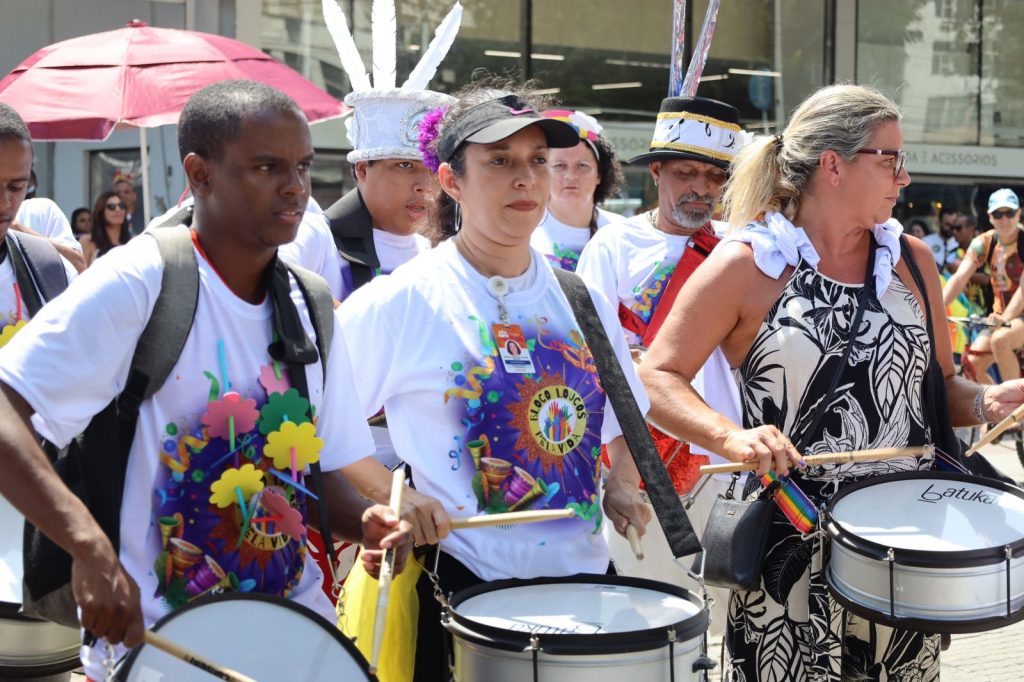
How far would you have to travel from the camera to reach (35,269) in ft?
13.4

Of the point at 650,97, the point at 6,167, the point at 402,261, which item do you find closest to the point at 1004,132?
the point at 650,97

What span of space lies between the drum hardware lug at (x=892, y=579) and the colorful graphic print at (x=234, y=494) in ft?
4.88

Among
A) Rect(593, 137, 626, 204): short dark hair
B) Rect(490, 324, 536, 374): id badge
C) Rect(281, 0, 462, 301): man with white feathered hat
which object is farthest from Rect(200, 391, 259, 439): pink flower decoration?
Rect(593, 137, 626, 204): short dark hair

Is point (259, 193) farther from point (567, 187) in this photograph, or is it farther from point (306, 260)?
point (567, 187)

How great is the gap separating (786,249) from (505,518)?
53.6 inches

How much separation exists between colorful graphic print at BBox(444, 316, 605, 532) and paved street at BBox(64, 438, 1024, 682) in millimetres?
2840

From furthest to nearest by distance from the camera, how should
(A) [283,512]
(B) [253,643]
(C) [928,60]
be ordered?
1. (C) [928,60]
2. (A) [283,512]
3. (B) [253,643]

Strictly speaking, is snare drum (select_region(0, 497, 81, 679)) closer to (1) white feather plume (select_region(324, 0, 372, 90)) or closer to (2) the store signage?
(1) white feather plume (select_region(324, 0, 372, 90))

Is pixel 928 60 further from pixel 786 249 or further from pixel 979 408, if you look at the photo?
pixel 786 249

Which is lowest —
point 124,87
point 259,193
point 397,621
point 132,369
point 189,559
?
point 397,621

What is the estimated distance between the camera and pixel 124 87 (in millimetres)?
7184

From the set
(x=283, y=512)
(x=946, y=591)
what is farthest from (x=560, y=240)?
(x=283, y=512)

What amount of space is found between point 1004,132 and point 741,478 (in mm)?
17435

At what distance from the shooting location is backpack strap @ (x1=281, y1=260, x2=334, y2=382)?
8.86ft
